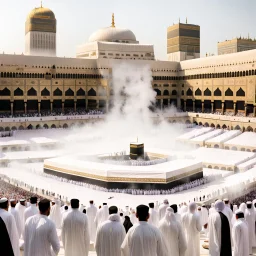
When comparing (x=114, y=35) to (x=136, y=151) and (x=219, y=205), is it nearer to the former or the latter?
(x=136, y=151)

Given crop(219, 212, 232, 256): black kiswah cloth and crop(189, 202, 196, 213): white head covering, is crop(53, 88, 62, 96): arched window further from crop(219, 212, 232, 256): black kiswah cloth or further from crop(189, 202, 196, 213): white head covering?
crop(219, 212, 232, 256): black kiswah cloth

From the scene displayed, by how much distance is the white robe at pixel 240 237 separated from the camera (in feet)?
17.6

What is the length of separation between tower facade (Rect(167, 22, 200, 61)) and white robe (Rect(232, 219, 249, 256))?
49.8m

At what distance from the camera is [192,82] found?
1396 inches

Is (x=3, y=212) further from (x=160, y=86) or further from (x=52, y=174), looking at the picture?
(x=160, y=86)

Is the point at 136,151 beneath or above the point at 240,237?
beneath

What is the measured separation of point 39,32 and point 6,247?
41796 mm

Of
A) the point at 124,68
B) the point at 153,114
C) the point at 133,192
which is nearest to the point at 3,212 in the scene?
the point at 133,192

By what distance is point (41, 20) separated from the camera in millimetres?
42906

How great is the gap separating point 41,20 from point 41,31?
1.15 metres

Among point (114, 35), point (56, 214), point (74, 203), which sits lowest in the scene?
point (56, 214)

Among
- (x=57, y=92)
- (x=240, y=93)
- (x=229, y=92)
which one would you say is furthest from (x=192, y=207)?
(x=57, y=92)

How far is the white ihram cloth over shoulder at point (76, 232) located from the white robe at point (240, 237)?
79.8 inches

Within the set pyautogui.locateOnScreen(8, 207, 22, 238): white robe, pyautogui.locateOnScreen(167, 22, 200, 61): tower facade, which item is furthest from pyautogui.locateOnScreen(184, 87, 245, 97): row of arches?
pyautogui.locateOnScreen(8, 207, 22, 238): white robe
